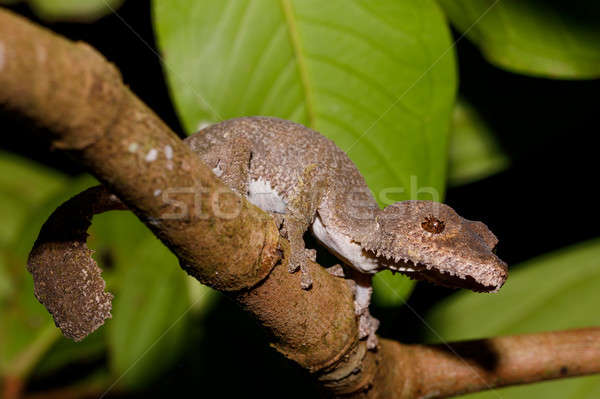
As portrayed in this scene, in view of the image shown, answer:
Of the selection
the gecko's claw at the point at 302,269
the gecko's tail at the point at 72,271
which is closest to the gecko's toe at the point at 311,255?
the gecko's claw at the point at 302,269

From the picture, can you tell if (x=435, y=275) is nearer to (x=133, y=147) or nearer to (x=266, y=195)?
(x=266, y=195)

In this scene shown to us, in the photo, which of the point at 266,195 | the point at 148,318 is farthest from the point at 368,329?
the point at 148,318

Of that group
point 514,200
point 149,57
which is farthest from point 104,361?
point 514,200

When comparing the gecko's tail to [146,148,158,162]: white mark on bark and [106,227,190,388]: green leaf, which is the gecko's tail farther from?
[106,227,190,388]: green leaf

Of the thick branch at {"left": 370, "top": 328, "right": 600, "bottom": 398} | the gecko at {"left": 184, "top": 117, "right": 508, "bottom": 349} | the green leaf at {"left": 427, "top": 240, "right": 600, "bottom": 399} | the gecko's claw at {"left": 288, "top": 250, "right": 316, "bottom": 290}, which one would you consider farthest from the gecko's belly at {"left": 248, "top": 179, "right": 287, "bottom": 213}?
the green leaf at {"left": 427, "top": 240, "right": 600, "bottom": 399}

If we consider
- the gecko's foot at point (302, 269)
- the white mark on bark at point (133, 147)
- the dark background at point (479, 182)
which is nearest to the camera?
the white mark on bark at point (133, 147)

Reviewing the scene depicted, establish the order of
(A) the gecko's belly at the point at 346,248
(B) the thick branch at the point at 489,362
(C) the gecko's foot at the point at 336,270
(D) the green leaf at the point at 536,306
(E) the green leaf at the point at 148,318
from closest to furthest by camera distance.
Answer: (B) the thick branch at the point at 489,362 → (A) the gecko's belly at the point at 346,248 → (C) the gecko's foot at the point at 336,270 → (E) the green leaf at the point at 148,318 → (D) the green leaf at the point at 536,306

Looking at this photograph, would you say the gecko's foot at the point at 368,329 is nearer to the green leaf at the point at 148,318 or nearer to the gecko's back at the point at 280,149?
the gecko's back at the point at 280,149
